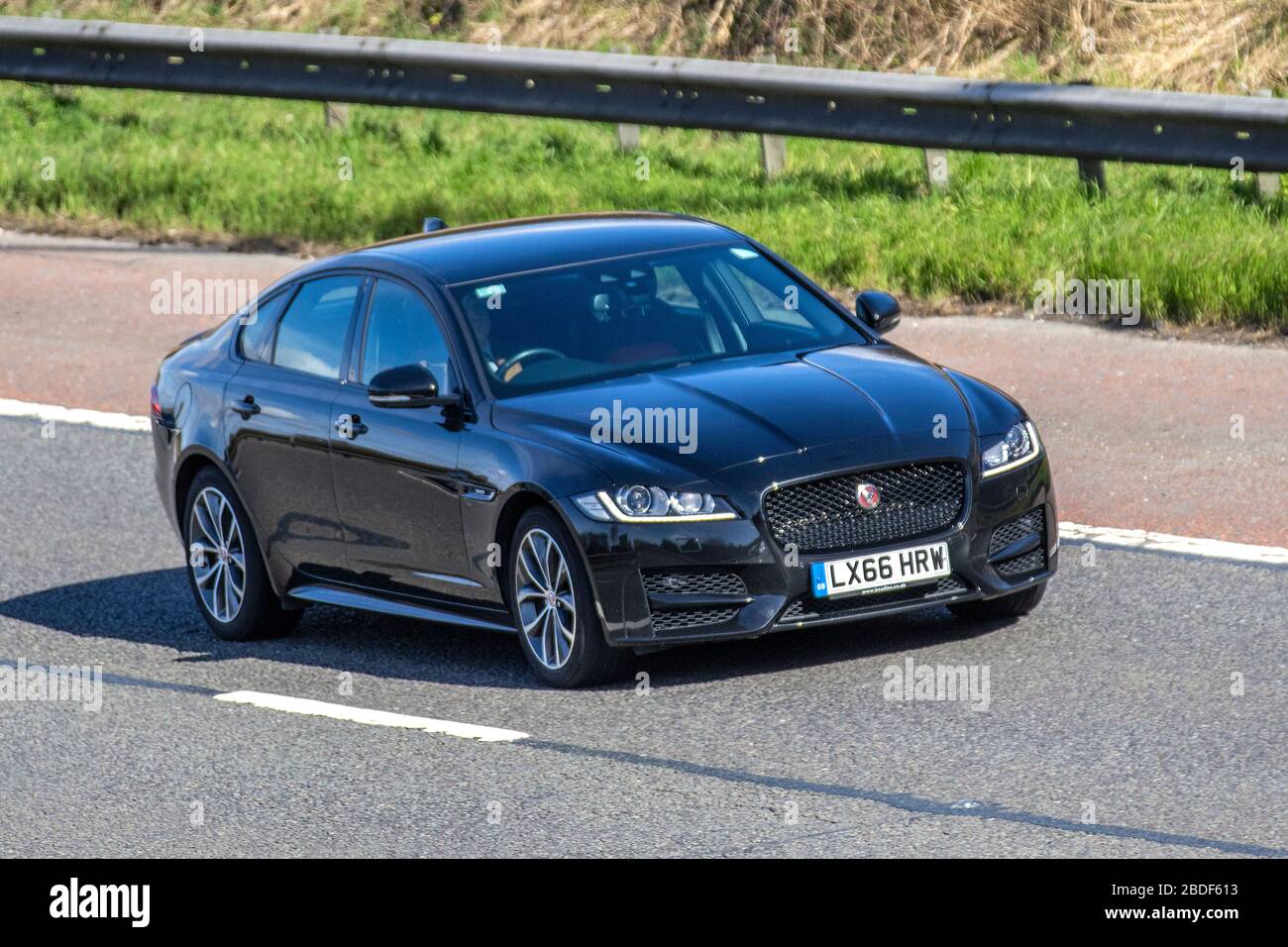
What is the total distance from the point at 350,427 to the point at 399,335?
410 mm

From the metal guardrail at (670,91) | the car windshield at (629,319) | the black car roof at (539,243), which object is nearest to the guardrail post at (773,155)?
the metal guardrail at (670,91)

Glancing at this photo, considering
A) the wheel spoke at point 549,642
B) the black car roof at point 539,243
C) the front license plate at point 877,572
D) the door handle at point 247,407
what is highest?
the black car roof at point 539,243

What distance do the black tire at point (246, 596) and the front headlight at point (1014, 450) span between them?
3.01 m

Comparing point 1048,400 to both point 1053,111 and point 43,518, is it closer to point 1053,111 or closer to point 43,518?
point 1053,111

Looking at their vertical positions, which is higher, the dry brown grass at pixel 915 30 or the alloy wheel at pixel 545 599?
the alloy wheel at pixel 545 599

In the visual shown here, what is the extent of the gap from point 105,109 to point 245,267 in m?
6.00

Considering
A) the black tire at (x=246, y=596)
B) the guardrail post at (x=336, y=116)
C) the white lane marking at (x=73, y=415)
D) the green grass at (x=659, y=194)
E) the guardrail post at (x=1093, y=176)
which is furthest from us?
the guardrail post at (x=336, y=116)

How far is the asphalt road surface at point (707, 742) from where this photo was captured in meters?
6.92

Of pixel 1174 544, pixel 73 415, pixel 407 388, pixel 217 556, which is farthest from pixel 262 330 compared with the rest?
pixel 73 415

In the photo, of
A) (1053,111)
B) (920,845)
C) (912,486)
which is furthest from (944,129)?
(920,845)

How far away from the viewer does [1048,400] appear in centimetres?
1286

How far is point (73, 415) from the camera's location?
45.8ft

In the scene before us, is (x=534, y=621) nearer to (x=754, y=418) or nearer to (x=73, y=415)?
(x=754, y=418)

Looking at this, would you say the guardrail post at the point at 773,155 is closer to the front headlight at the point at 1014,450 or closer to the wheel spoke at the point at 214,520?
the wheel spoke at the point at 214,520
